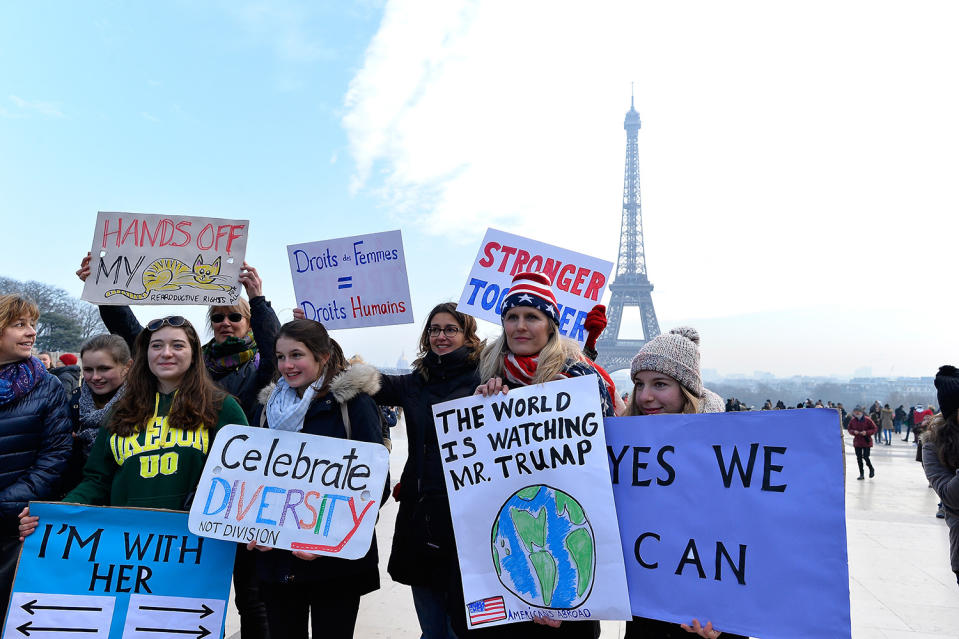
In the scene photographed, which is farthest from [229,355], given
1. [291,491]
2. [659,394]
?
[659,394]

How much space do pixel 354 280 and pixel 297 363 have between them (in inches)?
83.6

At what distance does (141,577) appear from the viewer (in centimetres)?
259

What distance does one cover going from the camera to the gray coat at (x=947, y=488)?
3.16 metres

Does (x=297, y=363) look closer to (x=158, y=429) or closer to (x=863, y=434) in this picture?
(x=158, y=429)

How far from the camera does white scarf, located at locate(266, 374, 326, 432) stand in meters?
2.70

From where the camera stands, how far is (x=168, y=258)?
12.7 ft

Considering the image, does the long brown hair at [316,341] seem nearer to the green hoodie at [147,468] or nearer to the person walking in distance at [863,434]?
the green hoodie at [147,468]

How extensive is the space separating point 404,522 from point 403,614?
2087 mm

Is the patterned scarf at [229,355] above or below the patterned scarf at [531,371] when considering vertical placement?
above

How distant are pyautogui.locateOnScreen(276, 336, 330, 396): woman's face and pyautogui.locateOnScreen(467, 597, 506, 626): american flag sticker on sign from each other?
1246mm

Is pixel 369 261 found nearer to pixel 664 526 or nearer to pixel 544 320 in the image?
pixel 544 320

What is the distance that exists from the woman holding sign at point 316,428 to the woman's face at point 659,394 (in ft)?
3.91

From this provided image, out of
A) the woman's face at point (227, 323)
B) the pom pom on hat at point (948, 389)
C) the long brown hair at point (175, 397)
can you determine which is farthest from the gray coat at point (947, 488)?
the woman's face at point (227, 323)

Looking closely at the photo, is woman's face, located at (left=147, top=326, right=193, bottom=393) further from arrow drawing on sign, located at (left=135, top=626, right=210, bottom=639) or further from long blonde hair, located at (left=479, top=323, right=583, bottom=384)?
long blonde hair, located at (left=479, top=323, right=583, bottom=384)
